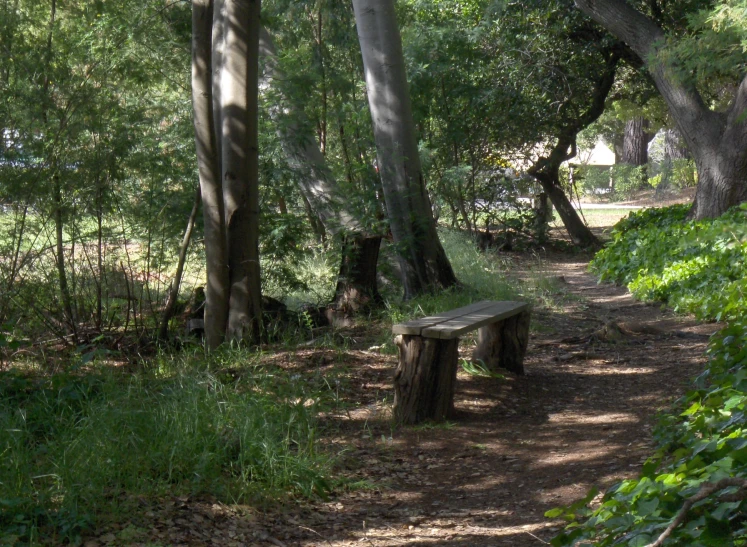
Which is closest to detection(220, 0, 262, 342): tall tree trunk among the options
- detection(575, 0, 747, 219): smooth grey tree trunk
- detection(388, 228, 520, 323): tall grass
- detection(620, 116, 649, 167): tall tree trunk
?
detection(388, 228, 520, 323): tall grass

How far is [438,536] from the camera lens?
14.4 ft

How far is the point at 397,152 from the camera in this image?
9961 mm

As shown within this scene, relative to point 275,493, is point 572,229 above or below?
above

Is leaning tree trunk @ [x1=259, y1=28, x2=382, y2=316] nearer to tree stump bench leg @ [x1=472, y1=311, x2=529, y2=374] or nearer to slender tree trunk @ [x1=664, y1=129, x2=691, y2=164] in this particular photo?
tree stump bench leg @ [x1=472, y1=311, x2=529, y2=374]

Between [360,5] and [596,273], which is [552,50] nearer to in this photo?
[596,273]

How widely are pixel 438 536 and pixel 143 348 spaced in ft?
15.7

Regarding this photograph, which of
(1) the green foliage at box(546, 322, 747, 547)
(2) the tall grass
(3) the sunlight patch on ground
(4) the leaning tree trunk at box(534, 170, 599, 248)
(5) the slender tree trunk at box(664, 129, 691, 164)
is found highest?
(5) the slender tree trunk at box(664, 129, 691, 164)

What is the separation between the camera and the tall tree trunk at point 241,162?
808 cm

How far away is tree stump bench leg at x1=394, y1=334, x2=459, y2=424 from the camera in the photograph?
6086 mm

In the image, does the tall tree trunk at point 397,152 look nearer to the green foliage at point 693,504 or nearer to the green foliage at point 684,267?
the green foliage at point 684,267

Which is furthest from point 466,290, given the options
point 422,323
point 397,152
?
point 422,323

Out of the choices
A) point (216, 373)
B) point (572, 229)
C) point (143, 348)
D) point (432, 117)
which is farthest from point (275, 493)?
point (572, 229)

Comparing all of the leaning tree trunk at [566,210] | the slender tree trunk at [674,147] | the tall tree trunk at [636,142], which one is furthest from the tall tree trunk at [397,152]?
the tall tree trunk at [636,142]

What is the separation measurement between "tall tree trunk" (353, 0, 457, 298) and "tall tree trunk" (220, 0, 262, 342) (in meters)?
2.07
